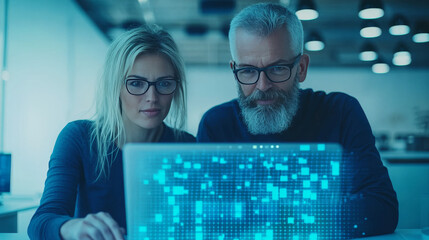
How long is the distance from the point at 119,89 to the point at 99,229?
1.33ft

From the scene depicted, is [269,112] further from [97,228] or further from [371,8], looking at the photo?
[371,8]

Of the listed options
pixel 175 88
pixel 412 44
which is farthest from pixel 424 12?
pixel 175 88

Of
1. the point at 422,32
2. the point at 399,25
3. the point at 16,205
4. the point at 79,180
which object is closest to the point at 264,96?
the point at 79,180

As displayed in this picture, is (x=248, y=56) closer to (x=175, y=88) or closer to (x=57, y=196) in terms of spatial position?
(x=175, y=88)

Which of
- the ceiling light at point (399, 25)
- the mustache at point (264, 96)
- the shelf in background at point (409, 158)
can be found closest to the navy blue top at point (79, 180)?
the mustache at point (264, 96)

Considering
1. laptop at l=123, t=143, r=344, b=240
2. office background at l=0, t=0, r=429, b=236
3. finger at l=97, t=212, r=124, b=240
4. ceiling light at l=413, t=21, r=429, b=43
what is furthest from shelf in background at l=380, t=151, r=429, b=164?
finger at l=97, t=212, r=124, b=240

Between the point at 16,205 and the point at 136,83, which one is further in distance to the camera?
the point at 16,205

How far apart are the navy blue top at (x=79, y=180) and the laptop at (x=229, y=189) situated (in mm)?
253

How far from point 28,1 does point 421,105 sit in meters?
6.51

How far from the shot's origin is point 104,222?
597 millimetres

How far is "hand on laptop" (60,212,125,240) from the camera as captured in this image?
0.58 metres

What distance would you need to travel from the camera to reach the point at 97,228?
60cm

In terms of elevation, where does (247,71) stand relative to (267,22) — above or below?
below

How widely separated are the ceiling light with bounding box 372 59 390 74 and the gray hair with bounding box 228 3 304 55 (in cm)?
619
